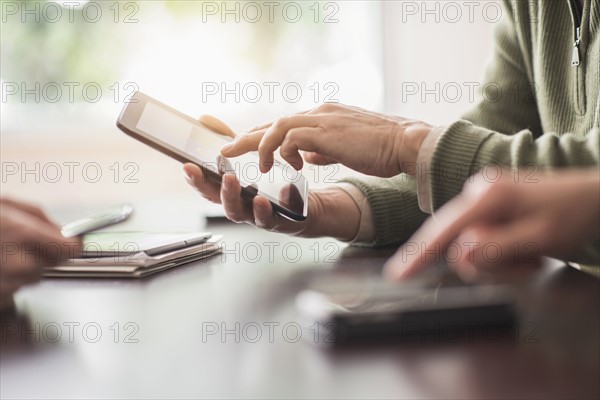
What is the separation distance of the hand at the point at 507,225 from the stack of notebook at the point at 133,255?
35cm

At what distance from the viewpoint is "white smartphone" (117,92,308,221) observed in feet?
2.46

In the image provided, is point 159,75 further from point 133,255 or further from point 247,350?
point 247,350

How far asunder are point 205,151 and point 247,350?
1.40 ft

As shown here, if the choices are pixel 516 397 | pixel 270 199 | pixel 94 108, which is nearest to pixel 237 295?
pixel 270 199

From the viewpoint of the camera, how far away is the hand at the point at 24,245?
1.98ft

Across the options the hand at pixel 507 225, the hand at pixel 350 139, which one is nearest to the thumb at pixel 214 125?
the hand at pixel 350 139

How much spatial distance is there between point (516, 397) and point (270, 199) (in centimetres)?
48

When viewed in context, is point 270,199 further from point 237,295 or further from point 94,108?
point 94,108

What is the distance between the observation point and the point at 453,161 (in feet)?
2.19

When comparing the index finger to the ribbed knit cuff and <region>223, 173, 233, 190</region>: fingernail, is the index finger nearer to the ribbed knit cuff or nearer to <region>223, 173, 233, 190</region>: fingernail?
<region>223, 173, 233, 190</region>: fingernail

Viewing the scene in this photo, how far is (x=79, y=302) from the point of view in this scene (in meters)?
0.59

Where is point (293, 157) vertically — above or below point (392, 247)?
above

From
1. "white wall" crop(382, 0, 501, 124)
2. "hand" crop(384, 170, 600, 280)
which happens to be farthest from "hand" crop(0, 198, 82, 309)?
"white wall" crop(382, 0, 501, 124)

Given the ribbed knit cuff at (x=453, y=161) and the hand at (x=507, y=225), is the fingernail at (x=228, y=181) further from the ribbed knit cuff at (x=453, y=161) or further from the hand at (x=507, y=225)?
the hand at (x=507, y=225)
